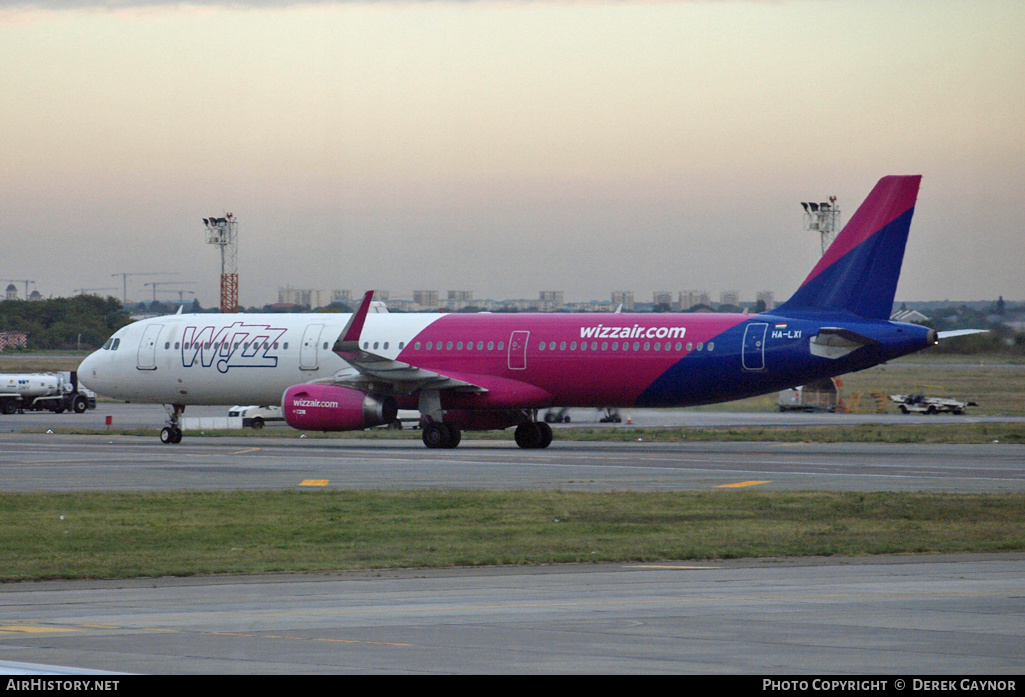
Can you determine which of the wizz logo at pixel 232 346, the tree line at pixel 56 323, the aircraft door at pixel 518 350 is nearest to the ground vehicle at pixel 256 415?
the wizz logo at pixel 232 346

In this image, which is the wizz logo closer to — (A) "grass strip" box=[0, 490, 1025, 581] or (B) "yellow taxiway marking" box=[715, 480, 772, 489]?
(A) "grass strip" box=[0, 490, 1025, 581]

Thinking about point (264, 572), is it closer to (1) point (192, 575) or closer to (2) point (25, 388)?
(1) point (192, 575)

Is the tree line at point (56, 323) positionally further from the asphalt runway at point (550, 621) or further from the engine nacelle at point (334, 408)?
the asphalt runway at point (550, 621)

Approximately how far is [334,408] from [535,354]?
634 cm

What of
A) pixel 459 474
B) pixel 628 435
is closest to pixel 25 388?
pixel 628 435

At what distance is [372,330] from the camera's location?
4616 centimetres

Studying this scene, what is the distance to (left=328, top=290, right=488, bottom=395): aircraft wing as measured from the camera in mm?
42500

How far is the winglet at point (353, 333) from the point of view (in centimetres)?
4234

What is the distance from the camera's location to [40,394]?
267 feet

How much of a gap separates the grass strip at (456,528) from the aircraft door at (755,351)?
44.3 ft

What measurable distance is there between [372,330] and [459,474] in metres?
14.0

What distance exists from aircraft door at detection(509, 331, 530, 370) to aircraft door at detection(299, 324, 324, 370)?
6.67 meters

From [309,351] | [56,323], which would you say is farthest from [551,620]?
[56,323]
